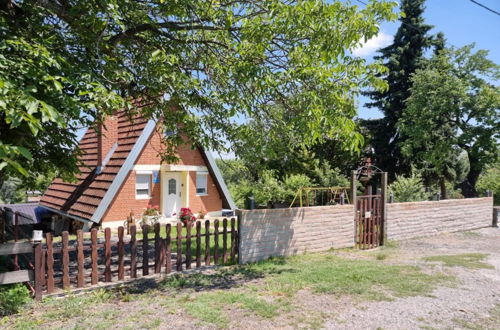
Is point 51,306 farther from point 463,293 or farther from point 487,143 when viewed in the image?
point 487,143

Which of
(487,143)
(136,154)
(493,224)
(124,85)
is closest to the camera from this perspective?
(124,85)

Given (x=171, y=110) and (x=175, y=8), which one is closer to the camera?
(x=175, y=8)

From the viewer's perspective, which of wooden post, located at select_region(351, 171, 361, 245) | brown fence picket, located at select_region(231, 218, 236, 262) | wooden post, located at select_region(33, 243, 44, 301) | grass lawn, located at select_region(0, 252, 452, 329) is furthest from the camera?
wooden post, located at select_region(351, 171, 361, 245)

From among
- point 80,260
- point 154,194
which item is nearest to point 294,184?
point 154,194

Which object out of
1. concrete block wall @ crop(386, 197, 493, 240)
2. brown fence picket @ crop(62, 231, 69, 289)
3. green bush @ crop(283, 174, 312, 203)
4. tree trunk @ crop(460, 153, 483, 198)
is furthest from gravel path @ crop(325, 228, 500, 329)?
tree trunk @ crop(460, 153, 483, 198)

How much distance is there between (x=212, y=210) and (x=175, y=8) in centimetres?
1306

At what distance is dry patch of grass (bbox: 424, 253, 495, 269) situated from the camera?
8.32 meters

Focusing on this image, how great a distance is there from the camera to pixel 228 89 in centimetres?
712

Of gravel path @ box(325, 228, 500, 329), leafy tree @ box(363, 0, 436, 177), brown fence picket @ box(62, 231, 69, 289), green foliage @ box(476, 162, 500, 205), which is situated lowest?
A: gravel path @ box(325, 228, 500, 329)

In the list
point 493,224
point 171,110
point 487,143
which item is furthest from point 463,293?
point 487,143

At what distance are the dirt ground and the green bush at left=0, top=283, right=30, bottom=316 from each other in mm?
191

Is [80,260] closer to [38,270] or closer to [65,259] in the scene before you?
[65,259]

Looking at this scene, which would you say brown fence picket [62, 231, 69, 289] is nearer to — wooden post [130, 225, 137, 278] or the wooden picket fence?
the wooden picket fence

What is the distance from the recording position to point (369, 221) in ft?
35.3
